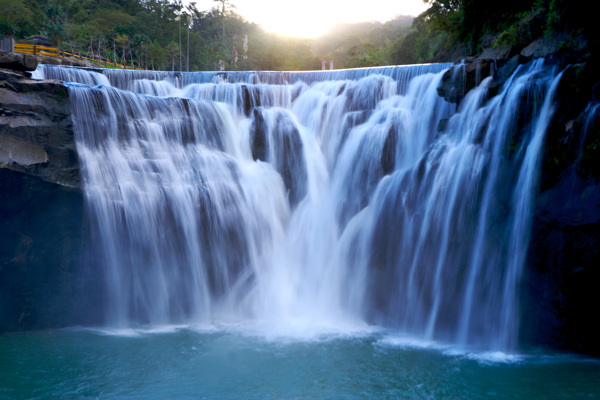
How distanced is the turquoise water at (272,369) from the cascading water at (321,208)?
0.97m

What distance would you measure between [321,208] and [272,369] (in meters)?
5.06

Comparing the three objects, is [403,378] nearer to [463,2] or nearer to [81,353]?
[81,353]

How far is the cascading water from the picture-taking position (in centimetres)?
790

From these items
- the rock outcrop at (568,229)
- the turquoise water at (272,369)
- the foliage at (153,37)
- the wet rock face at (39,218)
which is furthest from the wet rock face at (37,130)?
the foliage at (153,37)

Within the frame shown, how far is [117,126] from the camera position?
9.59m

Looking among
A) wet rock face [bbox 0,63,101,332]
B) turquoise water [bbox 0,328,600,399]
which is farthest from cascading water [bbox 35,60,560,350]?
turquoise water [bbox 0,328,600,399]

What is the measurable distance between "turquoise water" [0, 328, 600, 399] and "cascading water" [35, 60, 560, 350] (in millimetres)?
968

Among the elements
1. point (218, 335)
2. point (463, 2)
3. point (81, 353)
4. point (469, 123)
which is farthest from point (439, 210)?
point (463, 2)

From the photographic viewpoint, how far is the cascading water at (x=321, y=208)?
7.90 metres

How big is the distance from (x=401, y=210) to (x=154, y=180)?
498 cm

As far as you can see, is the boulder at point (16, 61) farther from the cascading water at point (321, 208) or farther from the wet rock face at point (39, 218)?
the cascading water at point (321, 208)

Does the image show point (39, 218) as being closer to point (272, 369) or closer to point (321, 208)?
point (272, 369)

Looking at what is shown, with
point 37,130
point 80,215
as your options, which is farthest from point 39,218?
point 37,130

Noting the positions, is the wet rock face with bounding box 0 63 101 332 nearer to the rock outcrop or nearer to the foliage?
the rock outcrop
